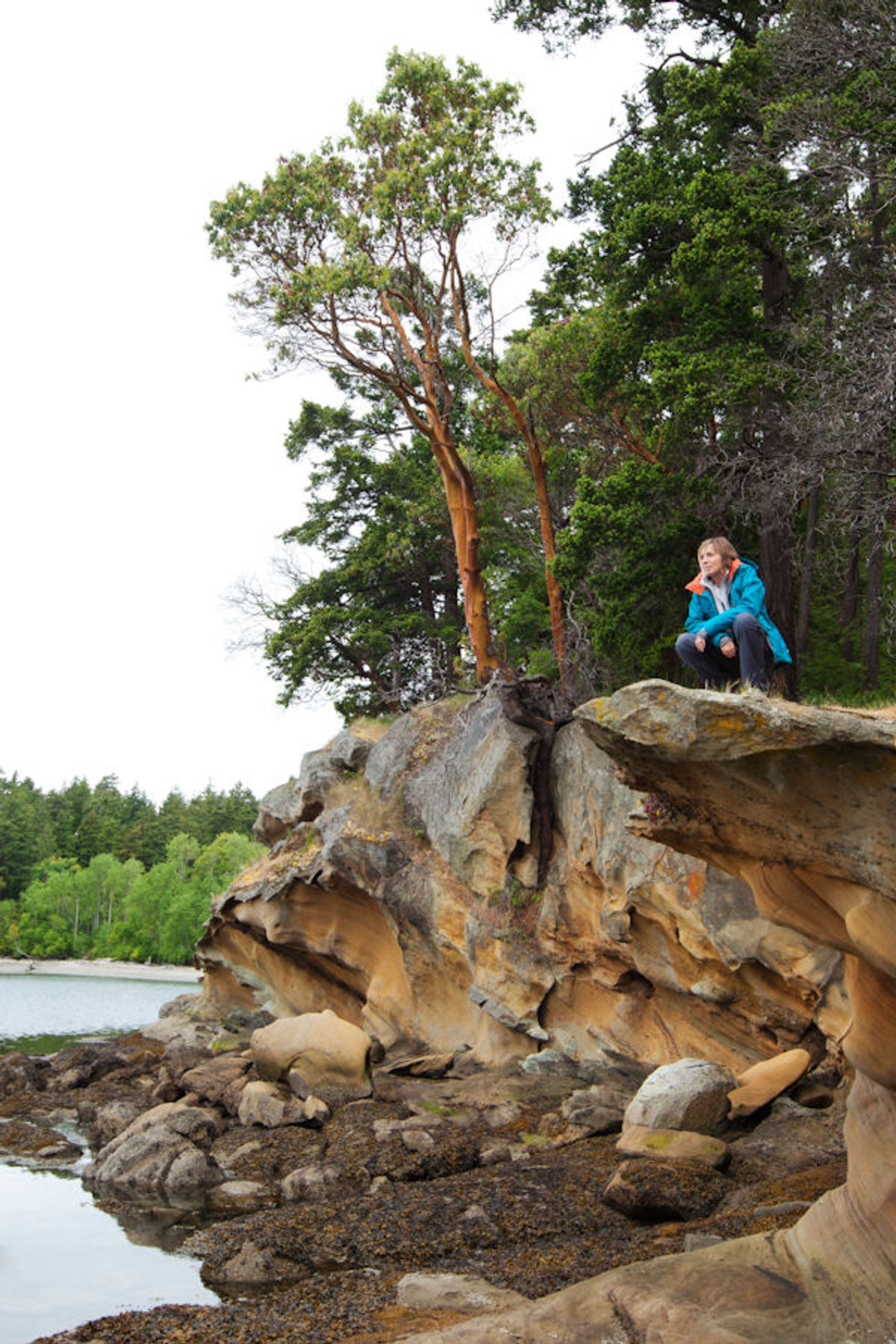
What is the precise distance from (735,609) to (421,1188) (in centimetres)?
814

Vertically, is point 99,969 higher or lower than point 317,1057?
lower

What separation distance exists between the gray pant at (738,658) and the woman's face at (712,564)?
2.00 ft

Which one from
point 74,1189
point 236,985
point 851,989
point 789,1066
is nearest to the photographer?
point 851,989

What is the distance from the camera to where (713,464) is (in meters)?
18.2

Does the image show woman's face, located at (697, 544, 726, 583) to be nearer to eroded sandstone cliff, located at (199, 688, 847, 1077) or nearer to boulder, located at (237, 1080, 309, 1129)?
eroded sandstone cliff, located at (199, 688, 847, 1077)

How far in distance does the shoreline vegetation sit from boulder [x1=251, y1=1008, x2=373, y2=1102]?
199 feet

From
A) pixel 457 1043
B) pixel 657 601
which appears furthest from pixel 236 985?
pixel 657 601

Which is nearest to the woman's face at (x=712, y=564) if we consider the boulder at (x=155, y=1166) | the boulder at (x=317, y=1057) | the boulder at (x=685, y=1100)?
the boulder at (x=685, y=1100)

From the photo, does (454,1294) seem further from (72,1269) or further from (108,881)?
(108,881)

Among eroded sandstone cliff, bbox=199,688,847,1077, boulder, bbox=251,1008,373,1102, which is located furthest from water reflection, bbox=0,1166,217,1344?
eroded sandstone cliff, bbox=199,688,847,1077

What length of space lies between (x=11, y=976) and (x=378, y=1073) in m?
65.6

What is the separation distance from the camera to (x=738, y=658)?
9.18 metres

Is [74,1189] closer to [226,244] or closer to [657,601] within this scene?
[657,601]

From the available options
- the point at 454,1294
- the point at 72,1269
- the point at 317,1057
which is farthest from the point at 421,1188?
the point at 317,1057
